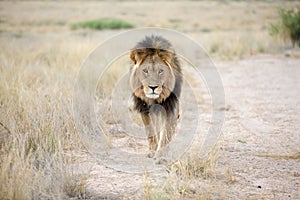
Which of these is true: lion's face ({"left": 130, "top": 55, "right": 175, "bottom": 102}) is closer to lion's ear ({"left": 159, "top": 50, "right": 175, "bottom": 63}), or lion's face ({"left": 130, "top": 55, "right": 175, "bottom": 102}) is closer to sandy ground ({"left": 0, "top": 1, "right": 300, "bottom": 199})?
lion's ear ({"left": 159, "top": 50, "right": 175, "bottom": 63})

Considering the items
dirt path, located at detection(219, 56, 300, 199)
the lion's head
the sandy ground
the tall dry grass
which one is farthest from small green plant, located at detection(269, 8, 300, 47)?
the lion's head

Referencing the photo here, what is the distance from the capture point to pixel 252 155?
5449 mm

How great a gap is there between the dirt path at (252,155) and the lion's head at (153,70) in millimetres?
973

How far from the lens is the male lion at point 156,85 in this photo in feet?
16.2

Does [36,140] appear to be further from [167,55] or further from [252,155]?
[252,155]

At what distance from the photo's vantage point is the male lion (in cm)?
495

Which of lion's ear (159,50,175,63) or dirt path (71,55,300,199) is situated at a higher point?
lion's ear (159,50,175,63)

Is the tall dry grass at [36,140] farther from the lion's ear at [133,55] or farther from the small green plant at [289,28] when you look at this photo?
the small green plant at [289,28]

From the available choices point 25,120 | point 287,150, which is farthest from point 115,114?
point 287,150

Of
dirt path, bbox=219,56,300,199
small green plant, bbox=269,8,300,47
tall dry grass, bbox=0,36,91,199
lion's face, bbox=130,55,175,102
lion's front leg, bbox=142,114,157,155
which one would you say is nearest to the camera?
tall dry grass, bbox=0,36,91,199

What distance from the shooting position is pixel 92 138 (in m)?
5.93

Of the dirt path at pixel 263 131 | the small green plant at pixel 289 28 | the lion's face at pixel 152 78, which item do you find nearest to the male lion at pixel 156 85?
the lion's face at pixel 152 78

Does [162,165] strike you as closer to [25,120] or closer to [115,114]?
[25,120]

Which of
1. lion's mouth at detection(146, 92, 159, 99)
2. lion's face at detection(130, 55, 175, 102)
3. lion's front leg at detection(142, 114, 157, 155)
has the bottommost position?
lion's front leg at detection(142, 114, 157, 155)
